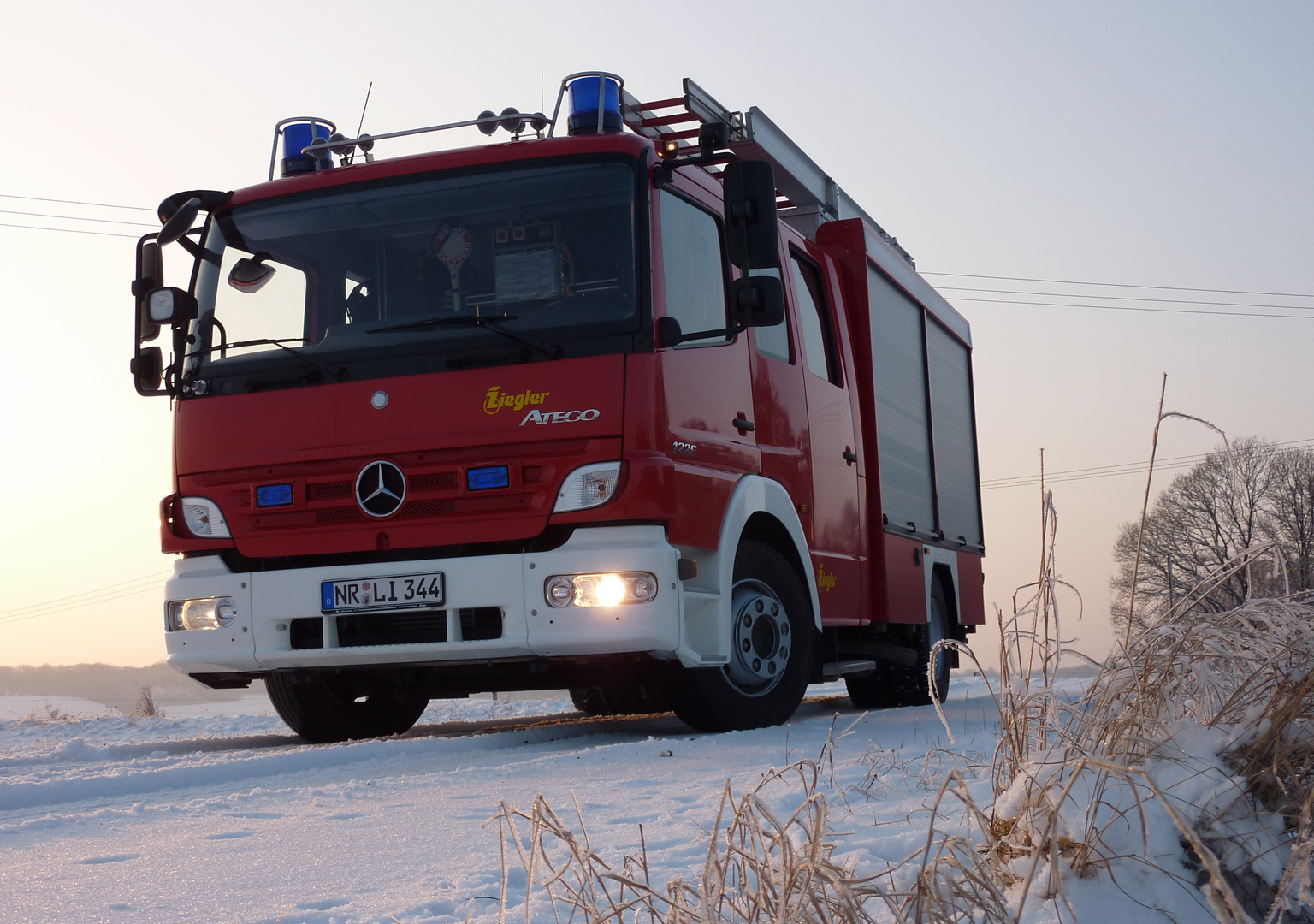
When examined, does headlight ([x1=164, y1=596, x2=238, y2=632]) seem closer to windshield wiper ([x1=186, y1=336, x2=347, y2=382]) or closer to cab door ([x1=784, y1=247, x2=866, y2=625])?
windshield wiper ([x1=186, y1=336, x2=347, y2=382])

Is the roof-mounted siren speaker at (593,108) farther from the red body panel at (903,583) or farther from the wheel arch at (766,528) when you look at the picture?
the red body panel at (903,583)

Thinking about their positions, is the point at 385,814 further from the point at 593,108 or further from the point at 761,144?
the point at 761,144

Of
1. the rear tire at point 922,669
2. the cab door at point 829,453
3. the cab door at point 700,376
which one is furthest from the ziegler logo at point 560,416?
the rear tire at point 922,669

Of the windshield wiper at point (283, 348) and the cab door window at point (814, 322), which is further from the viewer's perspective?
the cab door window at point (814, 322)

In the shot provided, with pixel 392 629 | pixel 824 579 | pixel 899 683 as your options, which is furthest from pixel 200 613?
pixel 899 683

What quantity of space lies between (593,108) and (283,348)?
1891 mm

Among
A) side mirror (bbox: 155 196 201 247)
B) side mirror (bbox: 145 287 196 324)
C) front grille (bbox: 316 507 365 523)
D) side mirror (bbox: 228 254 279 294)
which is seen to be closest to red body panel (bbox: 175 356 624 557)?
front grille (bbox: 316 507 365 523)

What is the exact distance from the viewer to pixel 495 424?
5.50 metres

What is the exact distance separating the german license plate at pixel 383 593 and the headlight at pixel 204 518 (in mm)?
634

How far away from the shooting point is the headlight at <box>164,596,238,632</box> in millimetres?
5926

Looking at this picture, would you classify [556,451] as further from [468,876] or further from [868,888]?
[868,888]

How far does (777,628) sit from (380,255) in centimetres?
264

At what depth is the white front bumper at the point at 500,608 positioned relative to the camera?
17.5 feet

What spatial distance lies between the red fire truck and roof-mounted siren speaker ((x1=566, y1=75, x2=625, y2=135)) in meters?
0.02
